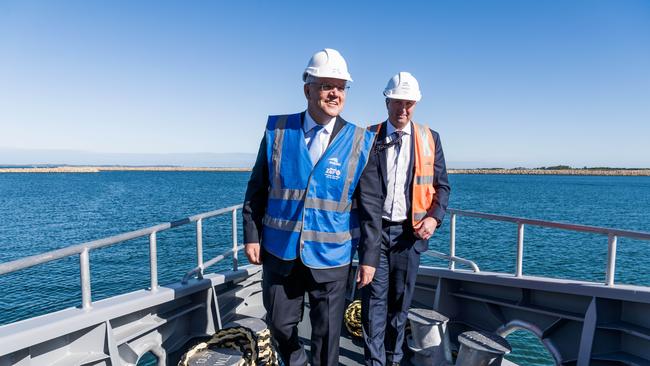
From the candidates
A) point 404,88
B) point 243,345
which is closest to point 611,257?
point 404,88

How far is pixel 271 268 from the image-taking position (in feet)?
6.84

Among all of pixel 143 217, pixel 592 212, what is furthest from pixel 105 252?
pixel 592 212

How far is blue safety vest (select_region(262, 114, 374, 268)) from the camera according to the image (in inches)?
78.2

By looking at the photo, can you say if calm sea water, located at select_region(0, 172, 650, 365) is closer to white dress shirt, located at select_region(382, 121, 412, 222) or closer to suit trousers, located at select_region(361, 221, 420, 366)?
suit trousers, located at select_region(361, 221, 420, 366)

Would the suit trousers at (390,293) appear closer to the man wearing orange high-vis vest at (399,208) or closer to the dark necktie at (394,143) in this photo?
the man wearing orange high-vis vest at (399,208)

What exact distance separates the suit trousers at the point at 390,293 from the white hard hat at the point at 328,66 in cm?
112

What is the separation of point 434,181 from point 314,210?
1144 mm

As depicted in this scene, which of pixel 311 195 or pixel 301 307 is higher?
pixel 311 195

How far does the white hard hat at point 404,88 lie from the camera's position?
248cm

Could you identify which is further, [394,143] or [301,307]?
[394,143]

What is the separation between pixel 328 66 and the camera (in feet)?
6.17

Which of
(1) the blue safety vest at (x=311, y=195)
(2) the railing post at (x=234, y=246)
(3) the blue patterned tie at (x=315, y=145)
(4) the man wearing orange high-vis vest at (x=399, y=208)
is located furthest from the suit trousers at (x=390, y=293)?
(2) the railing post at (x=234, y=246)

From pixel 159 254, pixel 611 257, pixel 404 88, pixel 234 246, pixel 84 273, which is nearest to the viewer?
pixel 84 273

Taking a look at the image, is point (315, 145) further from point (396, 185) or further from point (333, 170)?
point (396, 185)
